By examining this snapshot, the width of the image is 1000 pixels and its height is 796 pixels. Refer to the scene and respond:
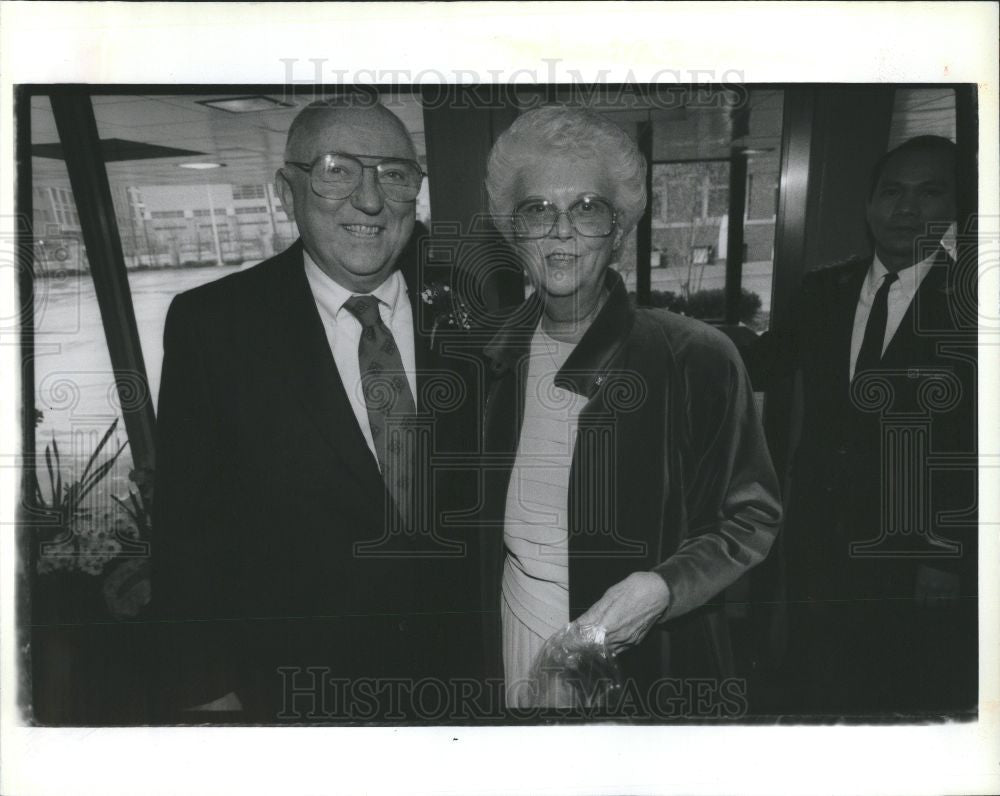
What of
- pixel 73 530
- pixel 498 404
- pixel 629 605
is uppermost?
pixel 498 404

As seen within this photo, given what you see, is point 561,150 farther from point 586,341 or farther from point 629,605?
point 629,605

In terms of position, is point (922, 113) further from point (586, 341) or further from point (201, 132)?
point (201, 132)

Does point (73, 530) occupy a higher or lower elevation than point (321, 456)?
lower

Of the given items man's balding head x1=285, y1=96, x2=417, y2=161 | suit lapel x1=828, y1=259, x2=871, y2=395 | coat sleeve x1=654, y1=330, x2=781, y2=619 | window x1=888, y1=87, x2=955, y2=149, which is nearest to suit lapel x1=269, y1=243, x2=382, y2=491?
man's balding head x1=285, y1=96, x2=417, y2=161

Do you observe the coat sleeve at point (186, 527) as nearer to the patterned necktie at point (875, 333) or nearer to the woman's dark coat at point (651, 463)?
the woman's dark coat at point (651, 463)

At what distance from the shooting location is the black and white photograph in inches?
82.8

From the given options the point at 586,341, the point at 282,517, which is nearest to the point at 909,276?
the point at 586,341

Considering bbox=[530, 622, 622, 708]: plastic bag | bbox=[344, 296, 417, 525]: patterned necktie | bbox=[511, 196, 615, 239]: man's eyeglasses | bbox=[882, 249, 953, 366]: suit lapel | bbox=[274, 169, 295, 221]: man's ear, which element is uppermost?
bbox=[274, 169, 295, 221]: man's ear

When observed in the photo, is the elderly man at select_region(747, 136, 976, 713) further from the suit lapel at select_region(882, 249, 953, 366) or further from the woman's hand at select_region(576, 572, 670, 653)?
the woman's hand at select_region(576, 572, 670, 653)

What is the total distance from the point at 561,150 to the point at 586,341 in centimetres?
43

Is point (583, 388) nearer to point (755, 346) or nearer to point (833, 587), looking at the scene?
point (755, 346)

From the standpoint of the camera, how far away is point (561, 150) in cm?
209

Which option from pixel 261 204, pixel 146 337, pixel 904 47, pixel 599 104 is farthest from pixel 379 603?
pixel 904 47

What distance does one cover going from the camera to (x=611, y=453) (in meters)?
2.14
